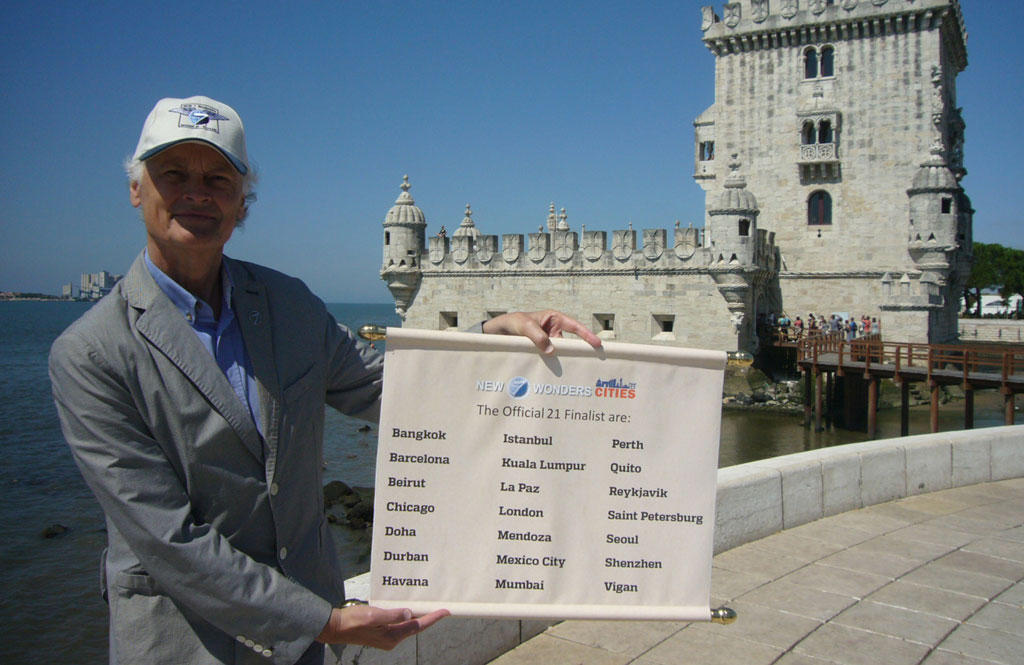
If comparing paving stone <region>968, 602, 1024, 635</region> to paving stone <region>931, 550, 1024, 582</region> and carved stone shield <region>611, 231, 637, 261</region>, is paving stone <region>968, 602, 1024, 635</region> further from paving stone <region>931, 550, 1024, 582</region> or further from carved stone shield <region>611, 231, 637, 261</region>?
carved stone shield <region>611, 231, 637, 261</region>

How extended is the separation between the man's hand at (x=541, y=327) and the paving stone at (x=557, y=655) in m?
1.82

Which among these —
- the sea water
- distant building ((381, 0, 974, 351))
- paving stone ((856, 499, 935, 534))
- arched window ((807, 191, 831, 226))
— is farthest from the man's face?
arched window ((807, 191, 831, 226))

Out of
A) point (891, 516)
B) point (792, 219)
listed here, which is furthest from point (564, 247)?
point (891, 516)

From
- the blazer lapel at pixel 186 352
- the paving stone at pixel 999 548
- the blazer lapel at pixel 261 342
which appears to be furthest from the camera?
the paving stone at pixel 999 548

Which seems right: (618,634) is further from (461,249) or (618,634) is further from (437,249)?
(437,249)

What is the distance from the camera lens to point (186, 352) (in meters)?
1.85

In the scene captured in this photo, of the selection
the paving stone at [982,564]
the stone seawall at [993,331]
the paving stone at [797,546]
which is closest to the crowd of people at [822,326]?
the stone seawall at [993,331]

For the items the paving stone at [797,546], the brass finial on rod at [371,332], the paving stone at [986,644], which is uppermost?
the brass finial on rod at [371,332]

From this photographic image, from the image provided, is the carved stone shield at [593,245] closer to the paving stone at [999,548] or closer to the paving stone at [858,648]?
the paving stone at [999,548]

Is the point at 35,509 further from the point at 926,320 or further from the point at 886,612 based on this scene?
the point at 926,320

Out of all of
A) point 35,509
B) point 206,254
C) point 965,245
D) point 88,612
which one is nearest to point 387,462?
point 206,254

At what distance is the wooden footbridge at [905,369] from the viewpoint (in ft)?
53.8

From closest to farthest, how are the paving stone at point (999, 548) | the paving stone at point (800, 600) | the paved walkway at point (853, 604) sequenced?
the paved walkway at point (853, 604) < the paving stone at point (800, 600) < the paving stone at point (999, 548)

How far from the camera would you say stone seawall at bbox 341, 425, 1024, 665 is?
10.8 ft
